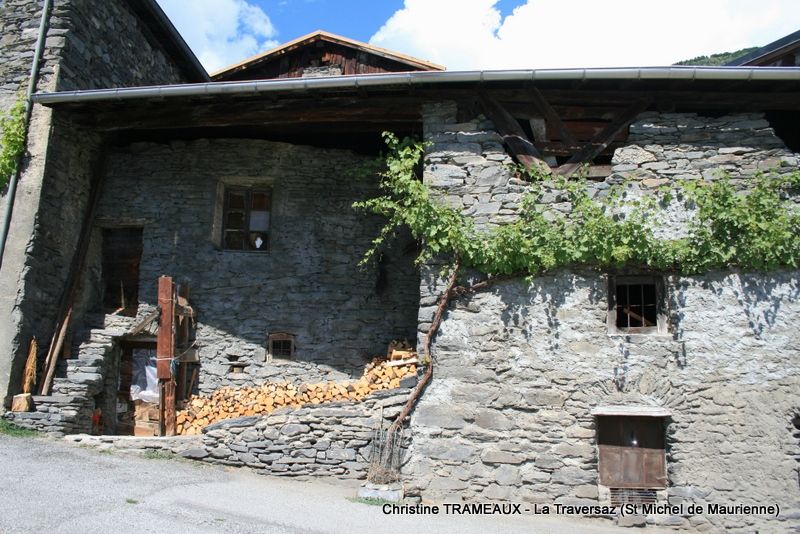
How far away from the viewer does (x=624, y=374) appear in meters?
6.89

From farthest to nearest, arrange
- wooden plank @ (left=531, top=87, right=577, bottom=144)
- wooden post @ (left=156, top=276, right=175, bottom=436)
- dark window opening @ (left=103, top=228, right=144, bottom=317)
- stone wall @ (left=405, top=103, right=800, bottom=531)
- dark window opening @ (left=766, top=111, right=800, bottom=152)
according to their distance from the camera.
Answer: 1. dark window opening @ (left=103, top=228, right=144, bottom=317)
2. wooden post @ (left=156, top=276, right=175, bottom=436)
3. dark window opening @ (left=766, top=111, right=800, bottom=152)
4. wooden plank @ (left=531, top=87, right=577, bottom=144)
5. stone wall @ (left=405, top=103, right=800, bottom=531)

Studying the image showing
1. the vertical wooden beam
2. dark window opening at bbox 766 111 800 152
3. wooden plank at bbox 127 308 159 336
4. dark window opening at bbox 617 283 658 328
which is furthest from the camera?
the vertical wooden beam

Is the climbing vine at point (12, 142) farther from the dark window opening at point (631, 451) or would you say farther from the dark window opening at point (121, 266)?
the dark window opening at point (631, 451)

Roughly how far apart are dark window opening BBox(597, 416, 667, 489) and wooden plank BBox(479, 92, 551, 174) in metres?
2.98

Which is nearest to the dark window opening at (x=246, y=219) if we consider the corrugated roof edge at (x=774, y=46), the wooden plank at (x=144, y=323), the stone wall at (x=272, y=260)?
the stone wall at (x=272, y=260)

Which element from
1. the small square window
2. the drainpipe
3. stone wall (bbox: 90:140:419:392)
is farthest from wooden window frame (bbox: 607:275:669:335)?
the drainpipe

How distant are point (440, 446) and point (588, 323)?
6.89 feet

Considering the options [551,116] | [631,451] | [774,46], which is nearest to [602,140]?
[551,116]

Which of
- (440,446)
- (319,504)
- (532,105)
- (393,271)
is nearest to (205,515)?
(319,504)

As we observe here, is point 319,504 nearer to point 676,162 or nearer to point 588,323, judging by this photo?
point 588,323

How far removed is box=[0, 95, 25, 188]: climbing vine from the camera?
843 cm

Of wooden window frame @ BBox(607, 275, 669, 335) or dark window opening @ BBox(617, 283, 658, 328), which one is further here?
dark window opening @ BBox(617, 283, 658, 328)

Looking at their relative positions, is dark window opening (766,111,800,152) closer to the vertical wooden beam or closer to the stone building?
the stone building

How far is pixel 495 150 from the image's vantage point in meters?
7.58
